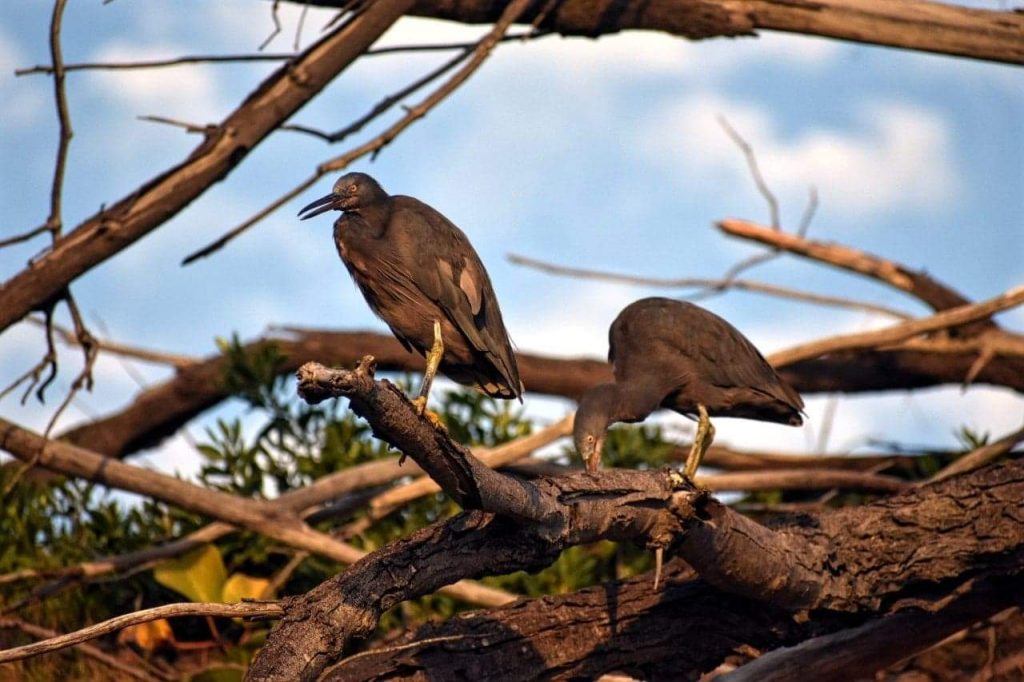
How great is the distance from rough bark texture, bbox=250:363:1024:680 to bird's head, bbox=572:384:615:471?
30.0 inches

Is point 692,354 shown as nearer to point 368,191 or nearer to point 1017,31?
point 368,191

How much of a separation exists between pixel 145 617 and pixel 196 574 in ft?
11.8

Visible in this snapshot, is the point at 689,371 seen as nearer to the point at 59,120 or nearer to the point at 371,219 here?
the point at 371,219

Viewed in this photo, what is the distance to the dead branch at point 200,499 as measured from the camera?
21.8ft

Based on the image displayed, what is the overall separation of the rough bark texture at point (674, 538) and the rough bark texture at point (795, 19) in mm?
2549

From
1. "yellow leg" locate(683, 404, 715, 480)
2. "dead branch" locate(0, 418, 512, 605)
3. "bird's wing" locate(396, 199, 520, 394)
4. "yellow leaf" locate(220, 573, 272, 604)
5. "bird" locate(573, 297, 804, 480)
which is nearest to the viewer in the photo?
"bird's wing" locate(396, 199, 520, 394)

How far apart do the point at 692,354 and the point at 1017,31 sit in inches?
104

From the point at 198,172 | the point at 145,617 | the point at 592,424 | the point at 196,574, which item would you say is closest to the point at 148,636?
the point at 196,574

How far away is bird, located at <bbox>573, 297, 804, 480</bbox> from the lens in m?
5.64

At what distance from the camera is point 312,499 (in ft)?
23.2

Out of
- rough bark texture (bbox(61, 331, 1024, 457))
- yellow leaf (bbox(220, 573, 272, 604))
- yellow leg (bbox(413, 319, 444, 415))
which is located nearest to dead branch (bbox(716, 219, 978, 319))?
rough bark texture (bbox(61, 331, 1024, 457))

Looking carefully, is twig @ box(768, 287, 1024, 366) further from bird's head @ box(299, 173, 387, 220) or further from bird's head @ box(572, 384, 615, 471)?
bird's head @ box(299, 173, 387, 220)

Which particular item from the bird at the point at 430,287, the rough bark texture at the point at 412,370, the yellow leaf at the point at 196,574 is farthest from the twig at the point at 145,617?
the rough bark texture at the point at 412,370

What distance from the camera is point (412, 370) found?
8844mm
